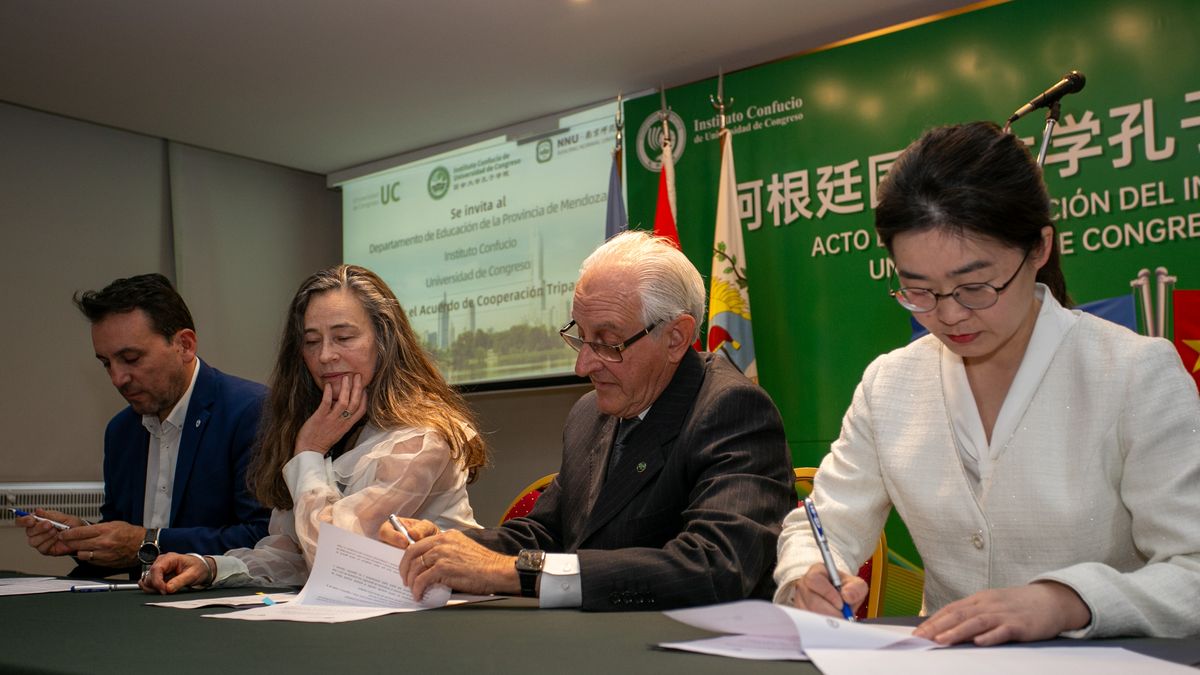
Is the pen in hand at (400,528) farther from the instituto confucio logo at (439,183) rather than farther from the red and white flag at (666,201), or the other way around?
the instituto confucio logo at (439,183)

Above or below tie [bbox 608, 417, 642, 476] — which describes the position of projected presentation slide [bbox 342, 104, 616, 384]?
above

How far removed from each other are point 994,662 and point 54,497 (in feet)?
19.7

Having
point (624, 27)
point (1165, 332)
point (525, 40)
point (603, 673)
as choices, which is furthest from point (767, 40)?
point (603, 673)

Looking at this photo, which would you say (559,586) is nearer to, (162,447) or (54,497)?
(162,447)

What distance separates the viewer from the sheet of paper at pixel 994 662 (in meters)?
1.02

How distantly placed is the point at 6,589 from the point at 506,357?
4.11 m

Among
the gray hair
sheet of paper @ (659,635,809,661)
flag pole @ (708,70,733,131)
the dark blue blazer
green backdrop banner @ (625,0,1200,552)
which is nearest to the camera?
sheet of paper @ (659,635,809,661)

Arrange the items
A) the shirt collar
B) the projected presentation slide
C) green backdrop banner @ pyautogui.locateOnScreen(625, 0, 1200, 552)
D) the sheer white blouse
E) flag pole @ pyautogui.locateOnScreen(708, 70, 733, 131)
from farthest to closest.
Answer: the projected presentation slide, flag pole @ pyautogui.locateOnScreen(708, 70, 733, 131), green backdrop banner @ pyautogui.locateOnScreen(625, 0, 1200, 552), the shirt collar, the sheer white blouse

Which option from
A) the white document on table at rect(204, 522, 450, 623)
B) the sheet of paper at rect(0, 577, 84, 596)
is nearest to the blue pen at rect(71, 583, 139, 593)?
the sheet of paper at rect(0, 577, 84, 596)

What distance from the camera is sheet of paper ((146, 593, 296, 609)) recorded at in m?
1.93

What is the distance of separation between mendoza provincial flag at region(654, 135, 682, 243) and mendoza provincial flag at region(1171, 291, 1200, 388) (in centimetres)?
218

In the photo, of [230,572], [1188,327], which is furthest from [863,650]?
[1188,327]

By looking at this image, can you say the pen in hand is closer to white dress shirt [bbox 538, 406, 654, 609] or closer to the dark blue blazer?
white dress shirt [bbox 538, 406, 654, 609]

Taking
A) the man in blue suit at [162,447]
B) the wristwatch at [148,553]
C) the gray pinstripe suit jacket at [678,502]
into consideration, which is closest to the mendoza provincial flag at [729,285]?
the man in blue suit at [162,447]
